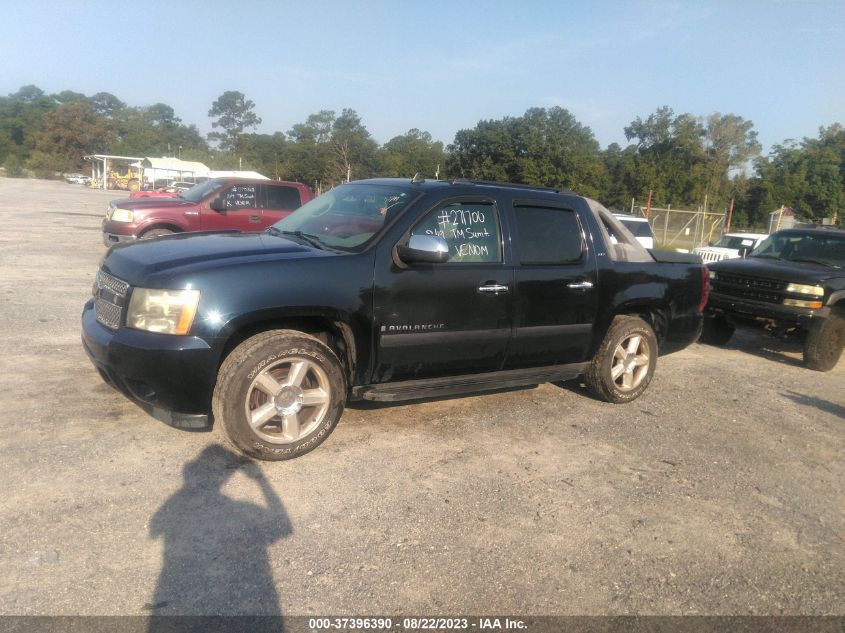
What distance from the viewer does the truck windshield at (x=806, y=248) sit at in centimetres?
836

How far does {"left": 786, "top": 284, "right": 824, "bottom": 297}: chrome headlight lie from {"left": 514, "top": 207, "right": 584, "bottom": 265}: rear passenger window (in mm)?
3824

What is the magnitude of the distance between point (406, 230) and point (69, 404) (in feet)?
8.91

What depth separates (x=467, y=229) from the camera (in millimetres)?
4707

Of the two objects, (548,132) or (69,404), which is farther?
(548,132)

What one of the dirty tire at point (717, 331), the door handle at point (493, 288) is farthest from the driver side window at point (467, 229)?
the dirty tire at point (717, 331)

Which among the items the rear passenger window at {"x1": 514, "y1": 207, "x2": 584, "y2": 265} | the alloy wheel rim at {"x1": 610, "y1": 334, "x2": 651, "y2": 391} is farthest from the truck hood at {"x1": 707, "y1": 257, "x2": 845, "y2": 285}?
the rear passenger window at {"x1": 514, "y1": 207, "x2": 584, "y2": 265}

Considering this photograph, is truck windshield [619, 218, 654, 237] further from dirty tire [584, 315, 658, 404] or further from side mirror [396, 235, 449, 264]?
side mirror [396, 235, 449, 264]

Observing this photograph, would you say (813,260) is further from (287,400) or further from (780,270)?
(287,400)

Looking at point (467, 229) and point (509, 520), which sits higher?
point (467, 229)

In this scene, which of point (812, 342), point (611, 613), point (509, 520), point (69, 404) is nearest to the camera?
point (611, 613)

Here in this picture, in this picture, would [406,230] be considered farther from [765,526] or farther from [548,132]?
[548,132]

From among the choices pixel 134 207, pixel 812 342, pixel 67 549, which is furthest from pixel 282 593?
pixel 134 207

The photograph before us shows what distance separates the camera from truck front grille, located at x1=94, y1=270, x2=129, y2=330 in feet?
12.9

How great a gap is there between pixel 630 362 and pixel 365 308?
8.87 ft
